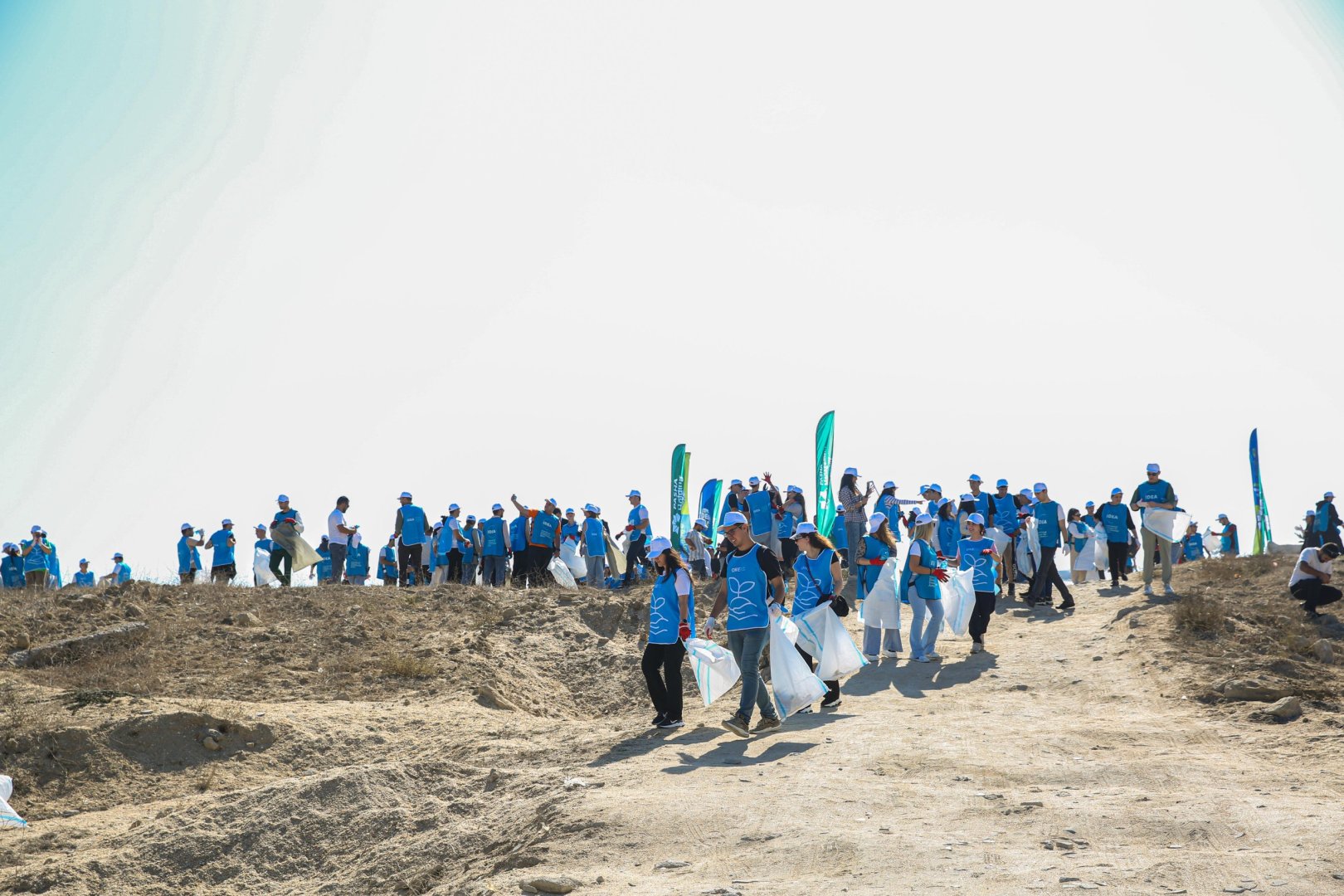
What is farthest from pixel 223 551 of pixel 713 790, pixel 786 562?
pixel 713 790

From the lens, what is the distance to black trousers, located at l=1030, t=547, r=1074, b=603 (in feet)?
58.2

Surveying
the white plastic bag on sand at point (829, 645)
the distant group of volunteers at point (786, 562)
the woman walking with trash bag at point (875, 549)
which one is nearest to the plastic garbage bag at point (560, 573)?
the distant group of volunteers at point (786, 562)

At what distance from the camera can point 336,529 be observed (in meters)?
20.9

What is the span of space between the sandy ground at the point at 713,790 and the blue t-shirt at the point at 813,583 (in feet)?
3.75

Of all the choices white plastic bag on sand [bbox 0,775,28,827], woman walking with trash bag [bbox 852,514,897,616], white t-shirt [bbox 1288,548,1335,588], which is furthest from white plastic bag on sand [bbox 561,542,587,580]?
white plastic bag on sand [bbox 0,775,28,827]

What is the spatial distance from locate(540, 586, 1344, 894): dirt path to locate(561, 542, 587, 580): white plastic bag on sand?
10.4 metres

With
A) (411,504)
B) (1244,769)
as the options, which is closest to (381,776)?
(1244,769)

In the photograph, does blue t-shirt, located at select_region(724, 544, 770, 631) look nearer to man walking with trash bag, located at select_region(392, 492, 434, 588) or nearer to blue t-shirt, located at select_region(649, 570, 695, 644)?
blue t-shirt, located at select_region(649, 570, 695, 644)

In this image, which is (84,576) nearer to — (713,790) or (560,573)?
(560,573)

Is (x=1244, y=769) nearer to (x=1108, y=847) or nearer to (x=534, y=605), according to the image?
(x=1108, y=847)

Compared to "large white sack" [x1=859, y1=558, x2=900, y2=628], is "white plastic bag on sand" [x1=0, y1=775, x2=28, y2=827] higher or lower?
lower

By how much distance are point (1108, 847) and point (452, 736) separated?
22.4 ft

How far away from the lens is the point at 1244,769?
8602 mm

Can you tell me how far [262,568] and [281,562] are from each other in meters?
0.66
